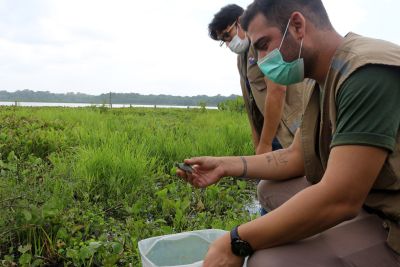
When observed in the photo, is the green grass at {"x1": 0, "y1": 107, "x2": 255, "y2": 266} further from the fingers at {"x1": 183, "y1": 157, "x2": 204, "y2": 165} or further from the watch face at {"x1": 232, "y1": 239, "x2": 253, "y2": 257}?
the watch face at {"x1": 232, "y1": 239, "x2": 253, "y2": 257}

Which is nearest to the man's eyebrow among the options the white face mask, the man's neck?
the man's neck

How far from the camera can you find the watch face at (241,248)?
137 centimetres

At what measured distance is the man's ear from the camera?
147 centimetres

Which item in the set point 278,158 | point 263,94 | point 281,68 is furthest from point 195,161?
point 263,94

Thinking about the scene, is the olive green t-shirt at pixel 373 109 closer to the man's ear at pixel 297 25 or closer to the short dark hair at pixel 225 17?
the man's ear at pixel 297 25

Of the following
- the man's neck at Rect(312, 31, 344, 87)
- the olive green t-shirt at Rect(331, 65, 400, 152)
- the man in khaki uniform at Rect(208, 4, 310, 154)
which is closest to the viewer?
the olive green t-shirt at Rect(331, 65, 400, 152)

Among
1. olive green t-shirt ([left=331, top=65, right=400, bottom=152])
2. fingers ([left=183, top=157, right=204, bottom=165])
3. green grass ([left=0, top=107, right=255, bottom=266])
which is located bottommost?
green grass ([left=0, top=107, right=255, bottom=266])

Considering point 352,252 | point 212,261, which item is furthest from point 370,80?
point 212,261

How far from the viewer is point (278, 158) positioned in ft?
6.51

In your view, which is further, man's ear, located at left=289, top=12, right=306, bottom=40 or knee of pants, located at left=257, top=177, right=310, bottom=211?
knee of pants, located at left=257, top=177, right=310, bottom=211

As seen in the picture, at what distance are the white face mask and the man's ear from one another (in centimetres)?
139

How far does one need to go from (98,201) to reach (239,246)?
72.4 inches

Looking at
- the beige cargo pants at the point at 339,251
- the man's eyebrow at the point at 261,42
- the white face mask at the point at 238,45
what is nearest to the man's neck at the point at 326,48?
the man's eyebrow at the point at 261,42

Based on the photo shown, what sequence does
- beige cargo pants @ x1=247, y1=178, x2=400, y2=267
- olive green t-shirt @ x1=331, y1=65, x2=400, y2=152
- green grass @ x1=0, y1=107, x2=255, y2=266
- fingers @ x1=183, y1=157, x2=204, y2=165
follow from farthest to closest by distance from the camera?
green grass @ x1=0, y1=107, x2=255, y2=266 < fingers @ x1=183, y1=157, x2=204, y2=165 < beige cargo pants @ x1=247, y1=178, x2=400, y2=267 < olive green t-shirt @ x1=331, y1=65, x2=400, y2=152
